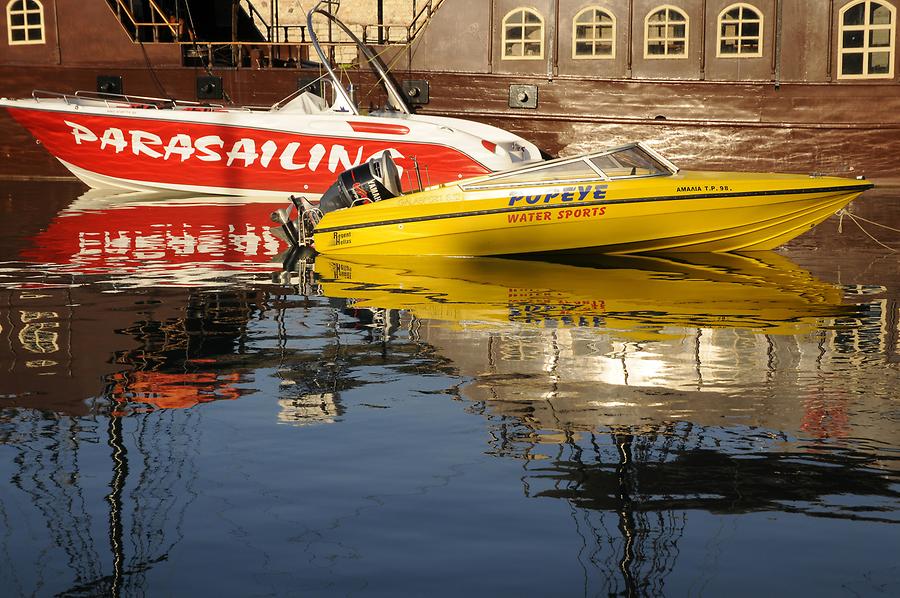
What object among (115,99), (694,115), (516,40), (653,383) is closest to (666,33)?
(694,115)

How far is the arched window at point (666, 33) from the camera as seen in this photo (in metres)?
23.8

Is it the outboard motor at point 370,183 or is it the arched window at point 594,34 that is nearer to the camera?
the outboard motor at point 370,183

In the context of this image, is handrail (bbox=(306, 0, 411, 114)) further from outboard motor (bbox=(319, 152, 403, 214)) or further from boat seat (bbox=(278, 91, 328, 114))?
outboard motor (bbox=(319, 152, 403, 214))

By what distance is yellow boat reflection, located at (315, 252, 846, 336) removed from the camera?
456 inches

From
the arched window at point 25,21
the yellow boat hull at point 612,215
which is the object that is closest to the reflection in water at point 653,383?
the yellow boat hull at point 612,215

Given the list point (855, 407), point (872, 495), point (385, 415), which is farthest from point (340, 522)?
point (855, 407)

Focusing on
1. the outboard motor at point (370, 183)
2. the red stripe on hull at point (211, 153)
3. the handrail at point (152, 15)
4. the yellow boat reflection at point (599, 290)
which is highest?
the handrail at point (152, 15)

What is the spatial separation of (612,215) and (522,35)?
33.2 feet

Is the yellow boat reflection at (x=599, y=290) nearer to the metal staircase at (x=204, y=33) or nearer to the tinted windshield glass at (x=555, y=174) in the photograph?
the tinted windshield glass at (x=555, y=174)

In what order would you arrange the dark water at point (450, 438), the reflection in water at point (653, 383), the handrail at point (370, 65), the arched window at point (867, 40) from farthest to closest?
the arched window at point (867, 40)
the handrail at point (370, 65)
the reflection in water at point (653, 383)
the dark water at point (450, 438)

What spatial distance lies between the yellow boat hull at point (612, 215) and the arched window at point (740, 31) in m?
8.99

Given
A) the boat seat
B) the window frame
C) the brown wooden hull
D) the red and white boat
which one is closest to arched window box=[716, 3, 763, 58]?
the window frame

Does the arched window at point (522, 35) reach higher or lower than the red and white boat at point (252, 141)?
higher

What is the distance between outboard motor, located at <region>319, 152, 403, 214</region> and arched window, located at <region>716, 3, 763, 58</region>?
10428 millimetres
